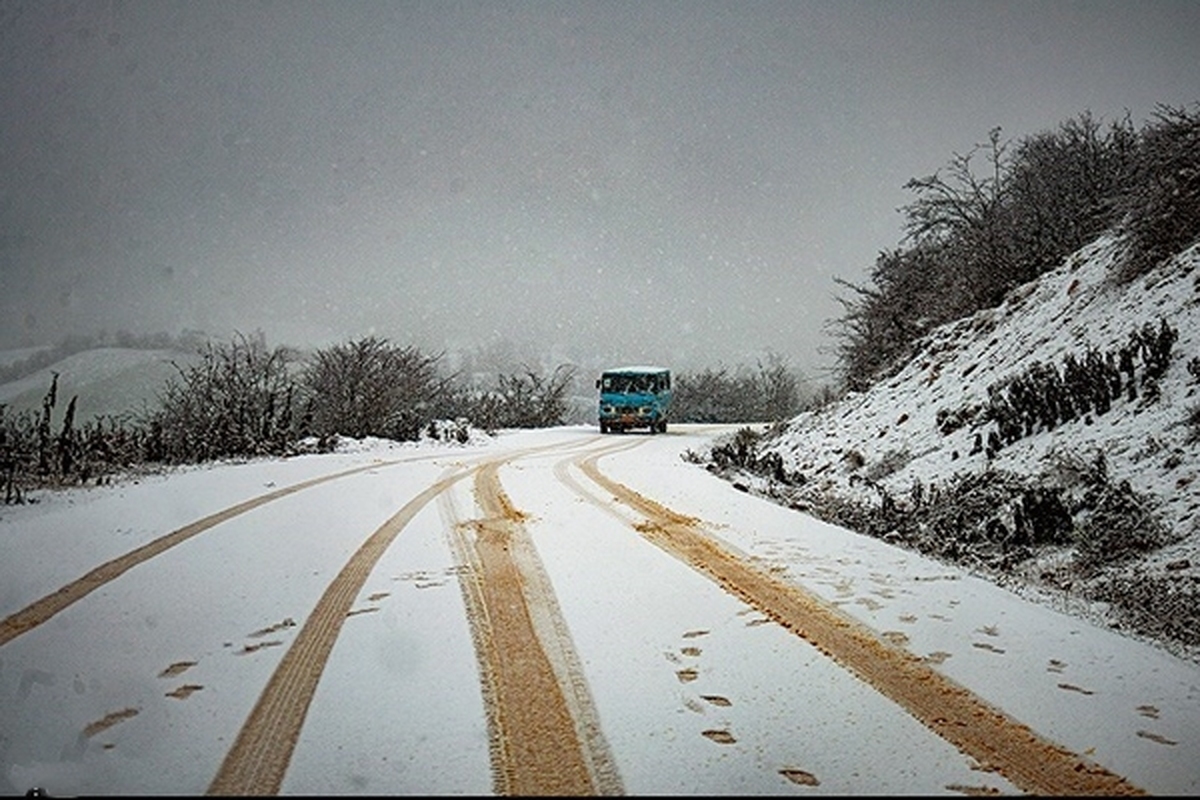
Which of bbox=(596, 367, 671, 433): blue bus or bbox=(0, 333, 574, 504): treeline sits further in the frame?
bbox=(596, 367, 671, 433): blue bus

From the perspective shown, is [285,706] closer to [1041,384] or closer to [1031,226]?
[1041,384]

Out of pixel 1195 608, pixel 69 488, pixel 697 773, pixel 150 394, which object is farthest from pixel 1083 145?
pixel 150 394

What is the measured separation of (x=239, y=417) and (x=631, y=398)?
13.7 metres

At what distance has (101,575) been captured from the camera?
439cm

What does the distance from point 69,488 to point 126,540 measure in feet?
12.3

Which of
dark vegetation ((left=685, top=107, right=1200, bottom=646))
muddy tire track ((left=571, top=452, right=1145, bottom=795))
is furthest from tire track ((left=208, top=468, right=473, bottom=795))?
dark vegetation ((left=685, top=107, right=1200, bottom=646))

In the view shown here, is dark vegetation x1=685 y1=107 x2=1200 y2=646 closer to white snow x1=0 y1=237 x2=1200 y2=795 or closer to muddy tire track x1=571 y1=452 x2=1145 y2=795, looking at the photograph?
white snow x1=0 y1=237 x2=1200 y2=795

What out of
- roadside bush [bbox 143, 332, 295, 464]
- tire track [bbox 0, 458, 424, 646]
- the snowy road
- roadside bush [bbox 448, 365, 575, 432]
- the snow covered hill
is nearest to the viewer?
the snowy road

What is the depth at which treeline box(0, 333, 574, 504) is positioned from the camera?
920 centimetres

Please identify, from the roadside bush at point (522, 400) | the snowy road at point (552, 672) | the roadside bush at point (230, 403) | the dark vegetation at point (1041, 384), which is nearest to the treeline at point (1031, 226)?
the dark vegetation at point (1041, 384)

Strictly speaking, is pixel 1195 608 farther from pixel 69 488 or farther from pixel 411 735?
pixel 69 488

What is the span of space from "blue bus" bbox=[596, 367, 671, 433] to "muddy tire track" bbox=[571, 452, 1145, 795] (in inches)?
765

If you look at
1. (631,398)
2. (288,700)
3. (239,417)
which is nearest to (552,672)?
(288,700)

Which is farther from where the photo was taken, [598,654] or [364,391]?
[364,391]
